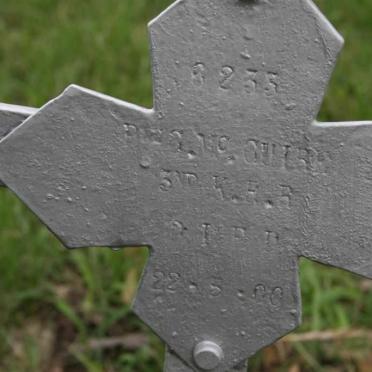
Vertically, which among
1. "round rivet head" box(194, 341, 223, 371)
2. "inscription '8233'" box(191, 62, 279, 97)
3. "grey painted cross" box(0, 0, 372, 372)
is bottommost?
"round rivet head" box(194, 341, 223, 371)

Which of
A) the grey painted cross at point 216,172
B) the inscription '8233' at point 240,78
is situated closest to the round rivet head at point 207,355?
the grey painted cross at point 216,172

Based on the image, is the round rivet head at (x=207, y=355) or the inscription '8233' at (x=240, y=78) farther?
the round rivet head at (x=207, y=355)

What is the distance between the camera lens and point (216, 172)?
1.09 meters

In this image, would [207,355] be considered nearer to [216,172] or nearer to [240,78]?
[216,172]

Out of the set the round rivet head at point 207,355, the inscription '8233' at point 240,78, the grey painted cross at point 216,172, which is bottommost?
the round rivet head at point 207,355

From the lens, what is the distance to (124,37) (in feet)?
8.81

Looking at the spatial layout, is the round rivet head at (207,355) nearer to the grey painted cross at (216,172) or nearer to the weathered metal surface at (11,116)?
the grey painted cross at (216,172)

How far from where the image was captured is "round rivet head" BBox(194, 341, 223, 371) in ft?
3.85

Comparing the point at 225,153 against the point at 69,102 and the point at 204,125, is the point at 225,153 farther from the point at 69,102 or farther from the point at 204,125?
the point at 69,102

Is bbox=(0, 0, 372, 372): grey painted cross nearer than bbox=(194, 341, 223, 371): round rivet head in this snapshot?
Yes

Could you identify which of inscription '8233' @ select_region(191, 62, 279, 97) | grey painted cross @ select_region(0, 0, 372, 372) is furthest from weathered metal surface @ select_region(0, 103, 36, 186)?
inscription '8233' @ select_region(191, 62, 279, 97)

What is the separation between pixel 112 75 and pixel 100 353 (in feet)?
3.29

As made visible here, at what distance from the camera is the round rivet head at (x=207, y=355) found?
1175 millimetres

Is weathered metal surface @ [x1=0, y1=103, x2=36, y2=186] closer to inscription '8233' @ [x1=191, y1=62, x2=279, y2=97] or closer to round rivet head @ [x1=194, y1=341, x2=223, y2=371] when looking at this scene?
inscription '8233' @ [x1=191, y1=62, x2=279, y2=97]
